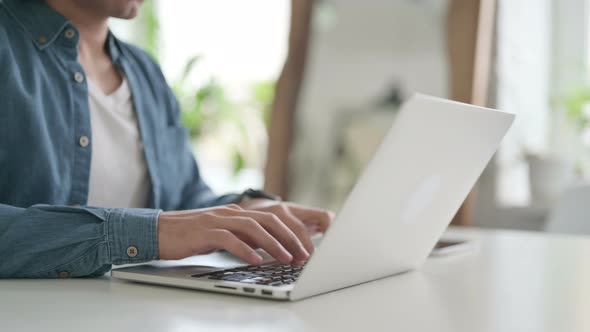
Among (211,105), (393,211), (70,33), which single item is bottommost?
(211,105)

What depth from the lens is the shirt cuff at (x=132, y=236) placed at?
2.91ft

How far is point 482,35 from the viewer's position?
9.45 feet

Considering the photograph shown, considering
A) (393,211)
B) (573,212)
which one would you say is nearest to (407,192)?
(393,211)

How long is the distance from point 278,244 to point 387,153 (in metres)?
0.23

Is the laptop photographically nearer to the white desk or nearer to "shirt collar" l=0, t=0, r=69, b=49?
the white desk

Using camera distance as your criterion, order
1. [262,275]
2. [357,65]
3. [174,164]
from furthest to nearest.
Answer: [357,65] < [174,164] < [262,275]

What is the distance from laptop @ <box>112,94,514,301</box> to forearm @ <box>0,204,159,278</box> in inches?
1.2

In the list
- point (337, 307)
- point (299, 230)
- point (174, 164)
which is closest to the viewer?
point (337, 307)

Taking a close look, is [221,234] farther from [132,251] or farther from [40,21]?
[40,21]

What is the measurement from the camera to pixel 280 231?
907mm

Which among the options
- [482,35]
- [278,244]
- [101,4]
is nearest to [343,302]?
[278,244]

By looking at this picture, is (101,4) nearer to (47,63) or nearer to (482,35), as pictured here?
(47,63)

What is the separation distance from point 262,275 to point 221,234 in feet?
0.23

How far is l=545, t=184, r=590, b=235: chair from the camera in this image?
1886 millimetres
